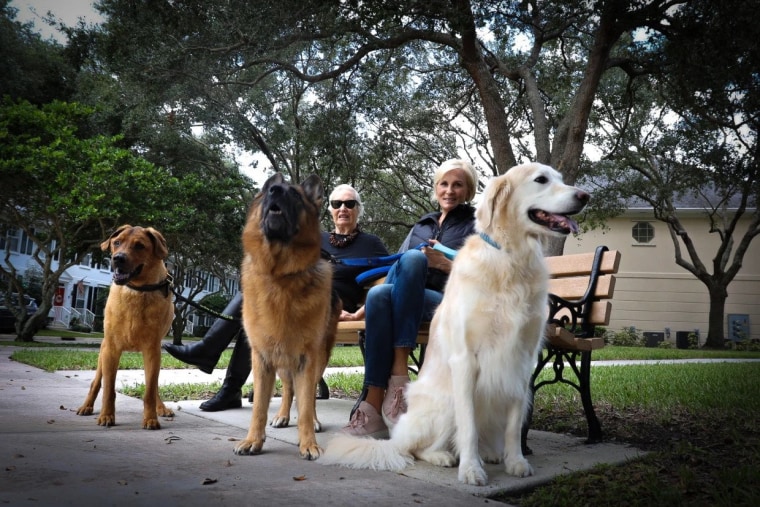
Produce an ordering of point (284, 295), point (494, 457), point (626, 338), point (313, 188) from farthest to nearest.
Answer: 1. point (626, 338)
2. point (313, 188)
3. point (284, 295)
4. point (494, 457)

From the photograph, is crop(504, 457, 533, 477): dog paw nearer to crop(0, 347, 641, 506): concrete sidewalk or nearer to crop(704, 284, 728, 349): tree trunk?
crop(0, 347, 641, 506): concrete sidewalk

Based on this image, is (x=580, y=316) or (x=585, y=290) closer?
(x=580, y=316)

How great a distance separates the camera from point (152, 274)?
13.0 ft

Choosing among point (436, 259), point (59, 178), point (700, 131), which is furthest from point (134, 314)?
point (700, 131)

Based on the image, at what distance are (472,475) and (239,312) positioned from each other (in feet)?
8.81

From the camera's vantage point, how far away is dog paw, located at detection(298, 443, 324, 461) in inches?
121

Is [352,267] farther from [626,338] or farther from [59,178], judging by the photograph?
[626,338]

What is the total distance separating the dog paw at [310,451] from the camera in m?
3.07

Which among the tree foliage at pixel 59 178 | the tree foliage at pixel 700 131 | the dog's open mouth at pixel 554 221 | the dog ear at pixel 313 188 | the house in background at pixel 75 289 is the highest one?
the tree foliage at pixel 700 131

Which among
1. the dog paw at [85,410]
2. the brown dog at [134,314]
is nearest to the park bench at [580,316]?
the brown dog at [134,314]

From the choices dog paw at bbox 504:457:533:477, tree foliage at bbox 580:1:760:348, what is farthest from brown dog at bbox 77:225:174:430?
tree foliage at bbox 580:1:760:348

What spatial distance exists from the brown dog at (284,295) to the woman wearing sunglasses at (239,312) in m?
1.25

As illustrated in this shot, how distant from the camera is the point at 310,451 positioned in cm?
310

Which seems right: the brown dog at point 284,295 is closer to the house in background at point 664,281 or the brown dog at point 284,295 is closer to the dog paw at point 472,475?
the dog paw at point 472,475
